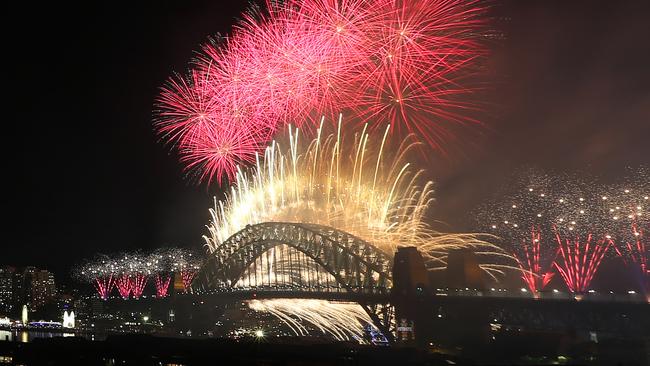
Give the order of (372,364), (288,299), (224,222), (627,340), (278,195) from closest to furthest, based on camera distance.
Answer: (627,340)
(372,364)
(278,195)
(288,299)
(224,222)

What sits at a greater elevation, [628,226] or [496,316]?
[628,226]

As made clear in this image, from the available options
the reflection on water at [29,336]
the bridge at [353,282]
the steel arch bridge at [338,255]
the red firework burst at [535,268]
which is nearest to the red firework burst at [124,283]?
the reflection on water at [29,336]

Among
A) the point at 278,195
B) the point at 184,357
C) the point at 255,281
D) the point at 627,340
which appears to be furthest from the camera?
the point at 255,281

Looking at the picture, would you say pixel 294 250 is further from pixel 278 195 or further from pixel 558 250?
pixel 558 250

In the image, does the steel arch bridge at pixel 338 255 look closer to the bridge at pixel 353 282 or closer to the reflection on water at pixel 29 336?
the bridge at pixel 353 282

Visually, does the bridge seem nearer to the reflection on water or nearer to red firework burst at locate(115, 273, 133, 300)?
Result: the reflection on water

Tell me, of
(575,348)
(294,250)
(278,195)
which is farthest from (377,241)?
(575,348)
